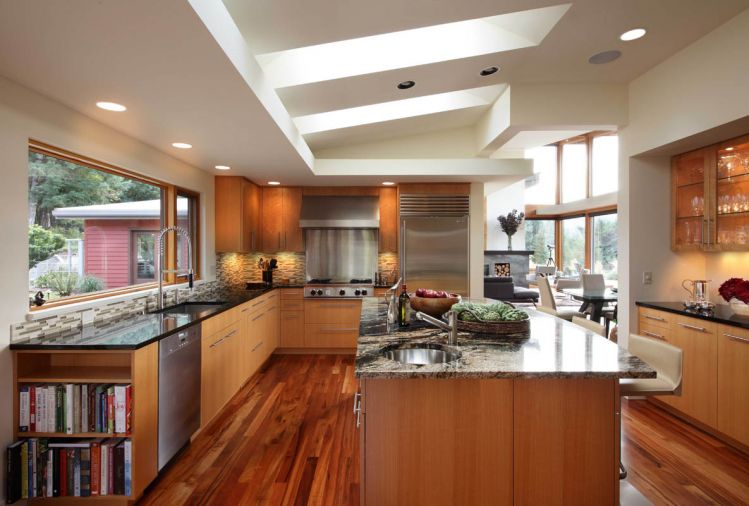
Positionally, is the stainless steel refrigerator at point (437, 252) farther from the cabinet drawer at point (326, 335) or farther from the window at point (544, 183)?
the window at point (544, 183)

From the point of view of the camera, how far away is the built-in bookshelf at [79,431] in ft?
6.71

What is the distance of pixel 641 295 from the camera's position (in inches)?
142

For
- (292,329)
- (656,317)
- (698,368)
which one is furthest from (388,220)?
(698,368)

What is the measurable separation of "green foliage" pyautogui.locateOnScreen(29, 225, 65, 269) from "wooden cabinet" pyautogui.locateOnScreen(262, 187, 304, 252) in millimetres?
2906

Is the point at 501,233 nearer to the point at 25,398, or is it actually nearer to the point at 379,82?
the point at 379,82

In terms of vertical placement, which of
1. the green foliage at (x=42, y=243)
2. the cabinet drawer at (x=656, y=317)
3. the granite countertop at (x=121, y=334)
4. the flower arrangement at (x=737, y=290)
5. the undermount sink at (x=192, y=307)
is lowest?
the cabinet drawer at (x=656, y=317)

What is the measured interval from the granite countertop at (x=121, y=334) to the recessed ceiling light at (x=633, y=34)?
353 centimetres

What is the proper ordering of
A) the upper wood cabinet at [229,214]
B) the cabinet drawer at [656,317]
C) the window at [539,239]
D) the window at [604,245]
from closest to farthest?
the cabinet drawer at [656,317] < the upper wood cabinet at [229,214] < the window at [604,245] < the window at [539,239]

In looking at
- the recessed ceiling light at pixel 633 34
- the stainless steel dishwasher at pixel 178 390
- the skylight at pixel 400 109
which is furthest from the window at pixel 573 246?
the stainless steel dishwasher at pixel 178 390

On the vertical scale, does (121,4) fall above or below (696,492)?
above

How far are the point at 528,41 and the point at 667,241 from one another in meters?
2.31

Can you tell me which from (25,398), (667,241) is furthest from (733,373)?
(25,398)

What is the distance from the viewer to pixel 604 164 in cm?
1056

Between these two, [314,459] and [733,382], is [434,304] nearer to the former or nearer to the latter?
[314,459]
